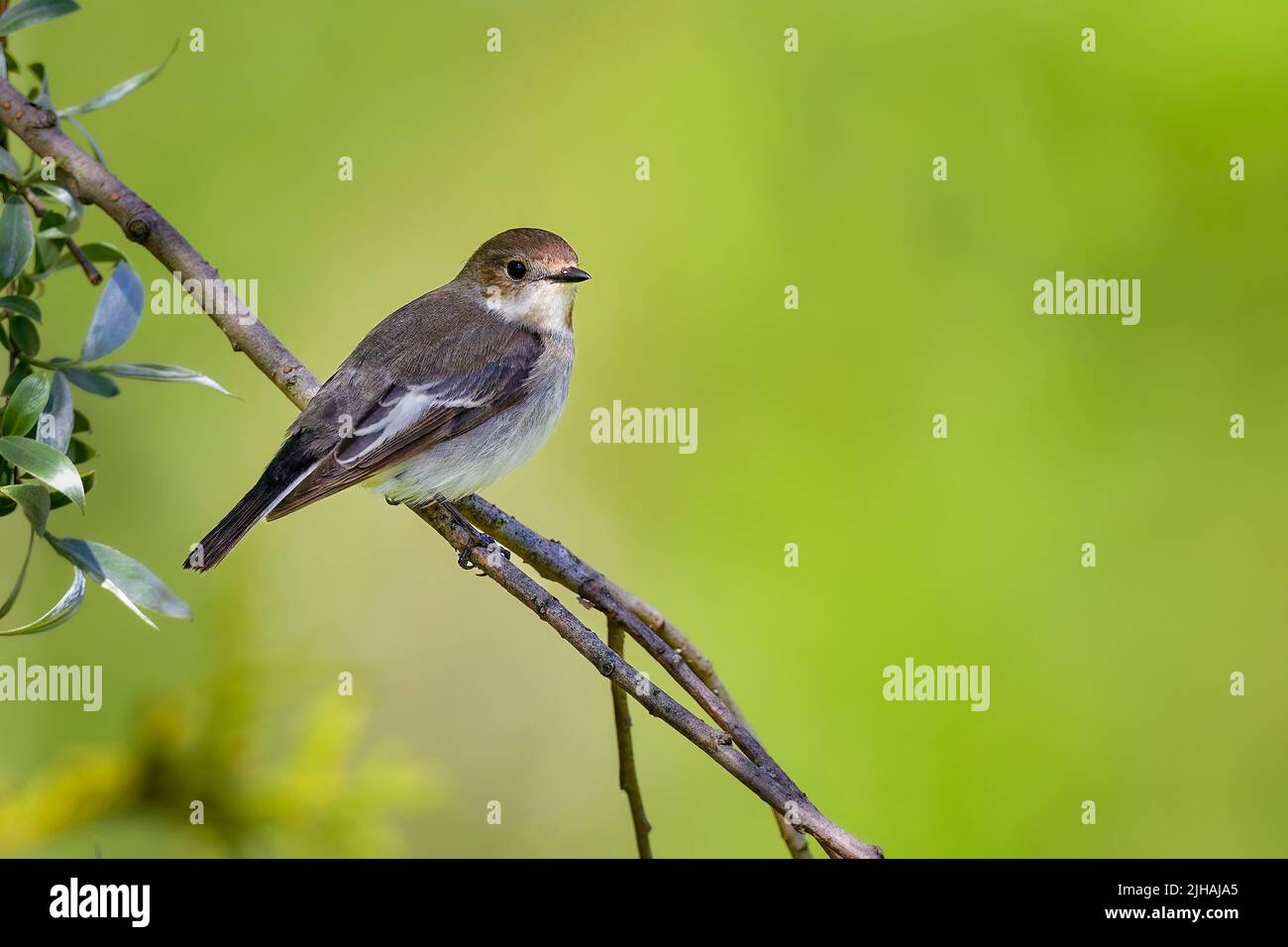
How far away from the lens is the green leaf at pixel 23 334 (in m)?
1.94

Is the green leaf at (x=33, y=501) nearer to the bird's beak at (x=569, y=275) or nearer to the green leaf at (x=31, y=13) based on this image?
the green leaf at (x=31, y=13)

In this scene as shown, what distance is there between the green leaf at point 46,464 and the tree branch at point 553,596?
0.58 m

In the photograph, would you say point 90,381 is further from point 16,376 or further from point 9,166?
point 9,166

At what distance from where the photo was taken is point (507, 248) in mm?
3881

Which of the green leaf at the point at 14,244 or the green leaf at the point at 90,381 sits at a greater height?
the green leaf at the point at 14,244

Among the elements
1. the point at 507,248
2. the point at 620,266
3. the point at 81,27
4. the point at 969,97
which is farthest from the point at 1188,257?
the point at 81,27

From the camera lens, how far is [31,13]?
2.02 meters

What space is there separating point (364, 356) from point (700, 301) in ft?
5.63

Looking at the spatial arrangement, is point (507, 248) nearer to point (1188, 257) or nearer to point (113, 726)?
point (113, 726)

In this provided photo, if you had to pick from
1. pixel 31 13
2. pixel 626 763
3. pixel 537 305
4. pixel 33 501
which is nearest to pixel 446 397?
pixel 537 305

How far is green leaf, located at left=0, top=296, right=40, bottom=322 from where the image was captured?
184cm

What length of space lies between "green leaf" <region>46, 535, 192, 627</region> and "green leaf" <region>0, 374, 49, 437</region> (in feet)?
0.56

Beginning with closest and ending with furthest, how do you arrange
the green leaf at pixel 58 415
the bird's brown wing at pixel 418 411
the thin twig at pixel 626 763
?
1. the green leaf at pixel 58 415
2. the thin twig at pixel 626 763
3. the bird's brown wing at pixel 418 411

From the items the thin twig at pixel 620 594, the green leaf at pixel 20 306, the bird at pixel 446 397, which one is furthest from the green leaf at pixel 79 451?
the thin twig at pixel 620 594
